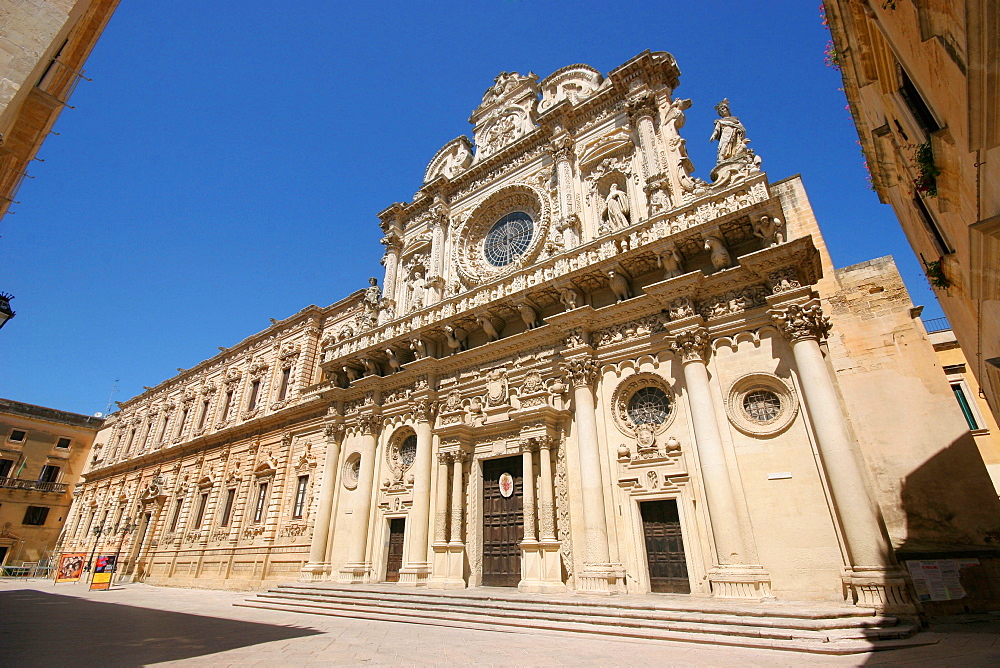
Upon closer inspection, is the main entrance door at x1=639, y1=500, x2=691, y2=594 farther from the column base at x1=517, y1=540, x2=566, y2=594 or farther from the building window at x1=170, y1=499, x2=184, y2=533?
the building window at x1=170, y1=499, x2=184, y2=533

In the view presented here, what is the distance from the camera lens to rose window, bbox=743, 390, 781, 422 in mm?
10788

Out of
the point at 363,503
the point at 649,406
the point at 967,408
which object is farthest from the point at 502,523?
the point at 967,408

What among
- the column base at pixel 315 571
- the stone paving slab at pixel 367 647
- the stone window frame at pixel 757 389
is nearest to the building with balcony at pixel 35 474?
the column base at pixel 315 571

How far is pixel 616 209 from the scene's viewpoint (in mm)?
15297

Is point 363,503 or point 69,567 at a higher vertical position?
point 363,503

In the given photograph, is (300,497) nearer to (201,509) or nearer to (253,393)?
(253,393)

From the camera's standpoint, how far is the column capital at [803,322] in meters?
10.3

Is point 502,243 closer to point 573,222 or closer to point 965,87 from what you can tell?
point 573,222

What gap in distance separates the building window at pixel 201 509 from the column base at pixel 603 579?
884 inches

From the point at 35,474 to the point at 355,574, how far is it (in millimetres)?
38043

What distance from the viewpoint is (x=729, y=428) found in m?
11.0

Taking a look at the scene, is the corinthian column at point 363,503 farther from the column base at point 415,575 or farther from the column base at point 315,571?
the column base at point 415,575

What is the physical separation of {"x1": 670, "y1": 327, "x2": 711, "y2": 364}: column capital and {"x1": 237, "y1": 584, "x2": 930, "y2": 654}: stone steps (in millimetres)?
5156

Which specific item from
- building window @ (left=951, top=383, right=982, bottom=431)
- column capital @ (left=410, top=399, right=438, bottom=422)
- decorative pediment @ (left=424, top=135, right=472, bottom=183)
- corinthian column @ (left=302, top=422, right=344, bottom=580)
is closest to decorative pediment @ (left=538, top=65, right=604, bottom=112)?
decorative pediment @ (left=424, top=135, right=472, bottom=183)
